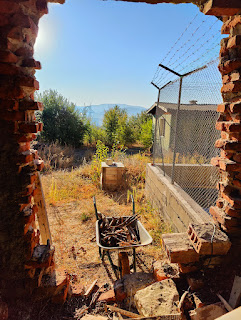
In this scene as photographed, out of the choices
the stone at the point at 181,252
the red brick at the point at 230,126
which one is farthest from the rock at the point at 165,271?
the red brick at the point at 230,126

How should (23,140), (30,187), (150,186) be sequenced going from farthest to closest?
(150,186) < (30,187) < (23,140)

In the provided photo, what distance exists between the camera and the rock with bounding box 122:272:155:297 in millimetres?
2447

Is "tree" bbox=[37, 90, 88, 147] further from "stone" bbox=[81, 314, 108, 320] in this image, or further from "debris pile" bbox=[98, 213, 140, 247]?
"stone" bbox=[81, 314, 108, 320]

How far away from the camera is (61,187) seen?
647 centimetres

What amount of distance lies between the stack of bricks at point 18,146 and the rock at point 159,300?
1049 millimetres

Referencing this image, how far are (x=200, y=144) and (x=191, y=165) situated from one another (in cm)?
114

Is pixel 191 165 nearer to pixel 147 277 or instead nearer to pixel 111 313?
pixel 147 277

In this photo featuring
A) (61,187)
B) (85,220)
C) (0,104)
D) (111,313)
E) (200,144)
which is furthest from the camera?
(61,187)

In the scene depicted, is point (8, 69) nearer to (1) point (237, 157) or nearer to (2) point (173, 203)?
(1) point (237, 157)

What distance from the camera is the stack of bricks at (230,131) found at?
2.01 m

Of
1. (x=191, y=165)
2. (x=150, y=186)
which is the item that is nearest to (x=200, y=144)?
(x=191, y=165)

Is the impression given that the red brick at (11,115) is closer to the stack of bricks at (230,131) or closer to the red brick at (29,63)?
the red brick at (29,63)

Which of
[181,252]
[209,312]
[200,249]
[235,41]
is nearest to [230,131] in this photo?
[235,41]

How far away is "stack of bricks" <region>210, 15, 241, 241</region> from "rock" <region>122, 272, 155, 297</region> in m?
1.12
